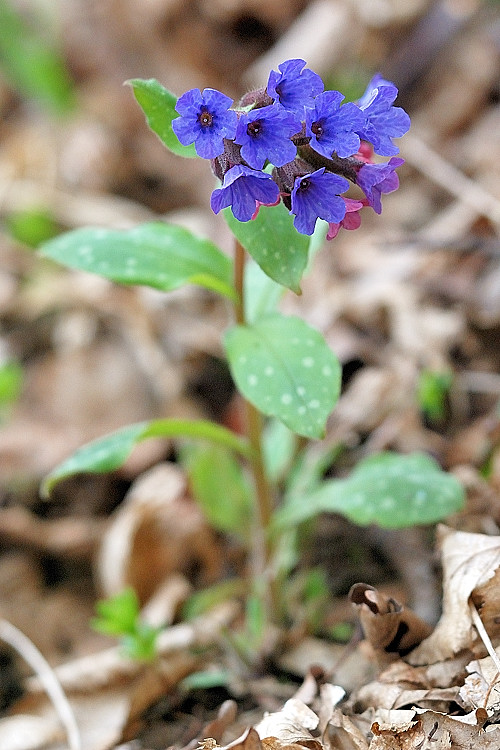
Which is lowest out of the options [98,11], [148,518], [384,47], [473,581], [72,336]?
[473,581]

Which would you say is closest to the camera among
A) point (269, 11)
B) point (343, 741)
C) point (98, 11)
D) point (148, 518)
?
point (343, 741)

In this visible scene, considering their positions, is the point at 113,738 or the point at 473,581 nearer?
the point at 473,581

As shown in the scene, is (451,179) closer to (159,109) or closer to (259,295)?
(259,295)

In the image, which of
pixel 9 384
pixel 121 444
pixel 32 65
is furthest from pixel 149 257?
pixel 32 65

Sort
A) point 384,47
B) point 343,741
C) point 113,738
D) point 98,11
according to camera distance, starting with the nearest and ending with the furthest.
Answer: point 343,741, point 113,738, point 384,47, point 98,11

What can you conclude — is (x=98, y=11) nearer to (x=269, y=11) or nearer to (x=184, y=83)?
(x=184, y=83)

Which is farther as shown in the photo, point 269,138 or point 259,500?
point 259,500

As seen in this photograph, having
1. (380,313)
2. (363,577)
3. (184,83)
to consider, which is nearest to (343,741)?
(363,577)
